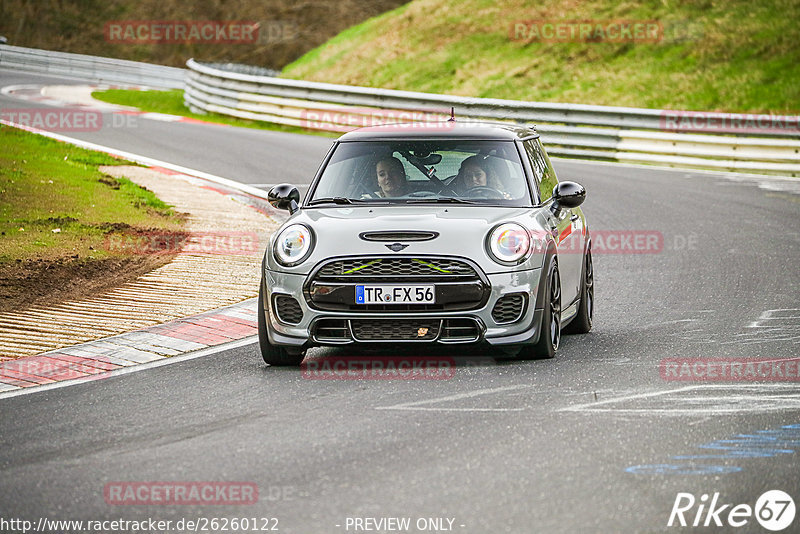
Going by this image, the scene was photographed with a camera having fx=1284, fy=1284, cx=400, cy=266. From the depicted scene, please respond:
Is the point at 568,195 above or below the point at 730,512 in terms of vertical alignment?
above

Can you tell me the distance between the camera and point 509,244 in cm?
820

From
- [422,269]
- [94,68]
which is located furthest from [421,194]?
[94,68]

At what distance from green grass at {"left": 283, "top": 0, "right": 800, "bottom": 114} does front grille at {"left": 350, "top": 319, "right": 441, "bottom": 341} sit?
1959cm

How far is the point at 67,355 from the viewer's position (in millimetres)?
8781

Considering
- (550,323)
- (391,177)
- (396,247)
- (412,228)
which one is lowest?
(550,323)

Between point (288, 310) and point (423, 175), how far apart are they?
64.9 inches

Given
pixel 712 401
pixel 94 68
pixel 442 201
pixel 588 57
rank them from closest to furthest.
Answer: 1. pixel 712 401
2. pixel 442 201
3. pixel 588 57
4. pixel 94 68

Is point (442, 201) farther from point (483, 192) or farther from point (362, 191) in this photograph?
point (362, 191)

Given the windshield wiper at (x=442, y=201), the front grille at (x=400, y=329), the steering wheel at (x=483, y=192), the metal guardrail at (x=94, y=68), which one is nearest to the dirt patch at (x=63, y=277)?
the windshield wiper at (x=442, y=201)

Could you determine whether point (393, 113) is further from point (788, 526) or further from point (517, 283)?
point (788, 526)

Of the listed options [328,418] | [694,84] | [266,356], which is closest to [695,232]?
[266,356]

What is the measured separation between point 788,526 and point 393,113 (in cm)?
2092

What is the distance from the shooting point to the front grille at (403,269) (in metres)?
8.00

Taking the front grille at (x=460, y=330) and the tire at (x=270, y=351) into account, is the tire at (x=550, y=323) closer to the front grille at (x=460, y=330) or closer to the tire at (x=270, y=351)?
the front grille at (x=460, y=330)
